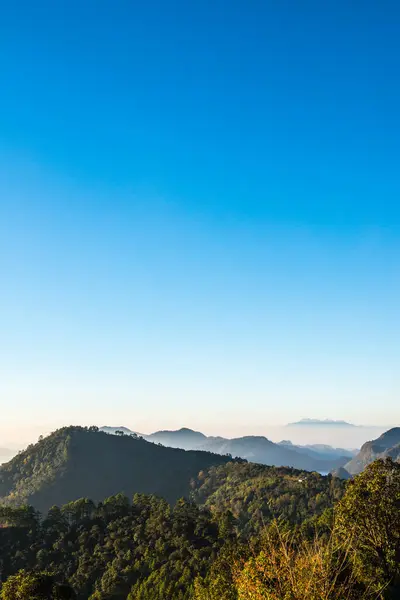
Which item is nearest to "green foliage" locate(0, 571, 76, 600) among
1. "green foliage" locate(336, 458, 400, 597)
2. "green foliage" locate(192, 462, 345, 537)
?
"green foliage" locate(336, 458, 400, 597)

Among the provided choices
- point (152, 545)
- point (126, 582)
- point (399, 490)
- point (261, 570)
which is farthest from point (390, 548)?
point (152, 545)

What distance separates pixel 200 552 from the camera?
7506cm

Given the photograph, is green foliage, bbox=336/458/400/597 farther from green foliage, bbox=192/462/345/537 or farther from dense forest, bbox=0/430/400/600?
green foliage, bbox=192/462/345/537

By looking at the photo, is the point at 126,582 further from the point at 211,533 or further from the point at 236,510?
the point at 236,510

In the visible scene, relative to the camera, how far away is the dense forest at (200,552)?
81.9ft

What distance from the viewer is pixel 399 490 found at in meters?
44.0

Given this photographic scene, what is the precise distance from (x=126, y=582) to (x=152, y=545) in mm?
10800

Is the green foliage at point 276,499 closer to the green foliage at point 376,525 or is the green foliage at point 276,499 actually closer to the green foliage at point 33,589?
the green foliage at point 376,525

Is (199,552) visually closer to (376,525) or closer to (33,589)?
(376,525)

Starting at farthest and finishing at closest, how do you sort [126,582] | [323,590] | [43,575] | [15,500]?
[15,500] < [126,582] < [43,575] < [323,590]

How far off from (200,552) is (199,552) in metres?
0.17

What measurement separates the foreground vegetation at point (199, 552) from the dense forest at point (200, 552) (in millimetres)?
115

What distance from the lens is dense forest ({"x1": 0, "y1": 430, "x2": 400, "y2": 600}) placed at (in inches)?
982

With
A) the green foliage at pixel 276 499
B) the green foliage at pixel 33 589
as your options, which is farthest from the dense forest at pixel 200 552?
the green foliage at pixel 276 499
